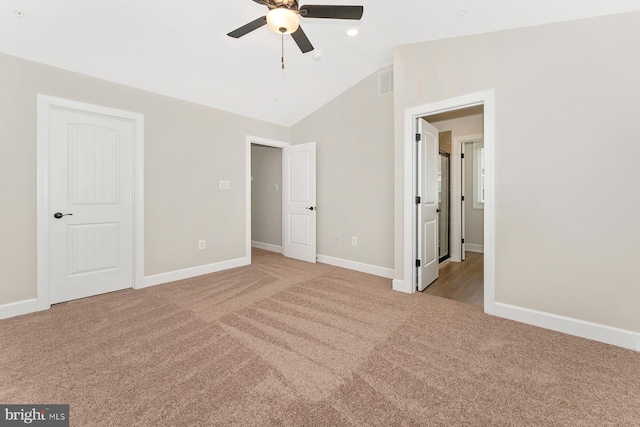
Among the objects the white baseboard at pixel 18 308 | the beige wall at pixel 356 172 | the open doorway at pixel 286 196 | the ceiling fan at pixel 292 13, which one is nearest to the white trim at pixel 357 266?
the beige wall at pixel 356 172

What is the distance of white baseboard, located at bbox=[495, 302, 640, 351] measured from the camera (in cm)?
205

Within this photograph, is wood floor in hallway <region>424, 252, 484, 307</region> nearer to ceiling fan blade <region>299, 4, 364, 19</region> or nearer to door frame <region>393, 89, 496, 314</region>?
door frame <region>393, 89, 496, 314</region>

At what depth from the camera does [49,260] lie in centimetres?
280

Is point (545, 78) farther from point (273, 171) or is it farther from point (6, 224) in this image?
point (6, 224)

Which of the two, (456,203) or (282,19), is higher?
(282,19)

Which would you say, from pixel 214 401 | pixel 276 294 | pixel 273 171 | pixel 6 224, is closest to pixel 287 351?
pixel 214 401

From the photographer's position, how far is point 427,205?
3.39 m

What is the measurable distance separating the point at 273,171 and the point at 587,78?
15.3 ft

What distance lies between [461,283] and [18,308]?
4966 millimetres

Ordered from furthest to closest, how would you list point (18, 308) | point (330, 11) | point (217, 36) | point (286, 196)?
point (286, 196) < point (217, 36) < point (18, 308) < point (330, 11)

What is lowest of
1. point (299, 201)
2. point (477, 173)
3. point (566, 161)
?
point (299, 201)

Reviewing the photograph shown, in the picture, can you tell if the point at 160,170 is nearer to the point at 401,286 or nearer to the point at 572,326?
the point at 401,286

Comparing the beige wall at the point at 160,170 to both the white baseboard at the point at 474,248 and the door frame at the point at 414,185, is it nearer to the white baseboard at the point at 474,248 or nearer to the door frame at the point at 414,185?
the door frame at the point at 414,185

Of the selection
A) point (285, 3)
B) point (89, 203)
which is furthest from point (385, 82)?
point (89, 203)
